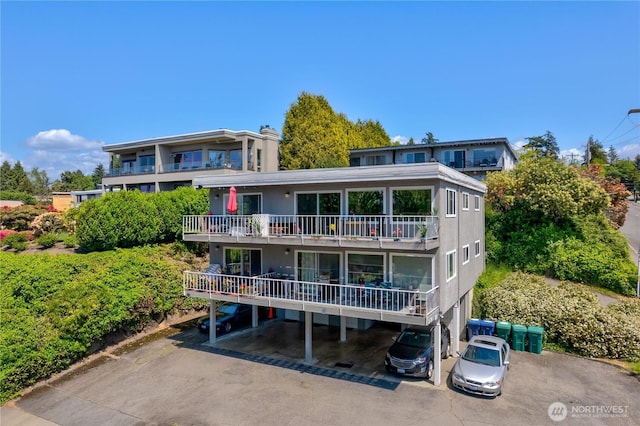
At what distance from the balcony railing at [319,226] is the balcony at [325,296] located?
2.00 m

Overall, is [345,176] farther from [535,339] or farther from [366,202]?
[535,339]

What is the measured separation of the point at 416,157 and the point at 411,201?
2547 cm

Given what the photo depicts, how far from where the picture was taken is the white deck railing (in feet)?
47.6

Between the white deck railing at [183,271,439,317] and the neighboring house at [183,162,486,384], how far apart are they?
5cm

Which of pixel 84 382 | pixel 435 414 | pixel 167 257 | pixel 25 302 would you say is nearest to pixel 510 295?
pixel 435 414

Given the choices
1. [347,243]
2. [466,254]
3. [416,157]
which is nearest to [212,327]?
[347,243]

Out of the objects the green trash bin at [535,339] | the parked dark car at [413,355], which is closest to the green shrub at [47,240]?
Answer: the parked dark car at [413,355]

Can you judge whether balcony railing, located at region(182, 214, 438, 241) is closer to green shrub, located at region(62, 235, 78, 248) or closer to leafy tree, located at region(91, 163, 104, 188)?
green shrub, located at region(62, 235, 78, 248)

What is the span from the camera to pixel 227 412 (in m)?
13.3

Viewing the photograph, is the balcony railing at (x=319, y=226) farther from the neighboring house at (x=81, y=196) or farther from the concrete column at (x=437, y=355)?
the neighboring house at (x=81, y=196)

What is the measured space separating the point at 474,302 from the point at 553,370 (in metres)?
5.98

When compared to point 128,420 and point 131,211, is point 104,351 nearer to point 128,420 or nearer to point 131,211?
point 128,420

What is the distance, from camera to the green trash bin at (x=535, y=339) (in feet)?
58.5

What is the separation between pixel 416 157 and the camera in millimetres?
40000
